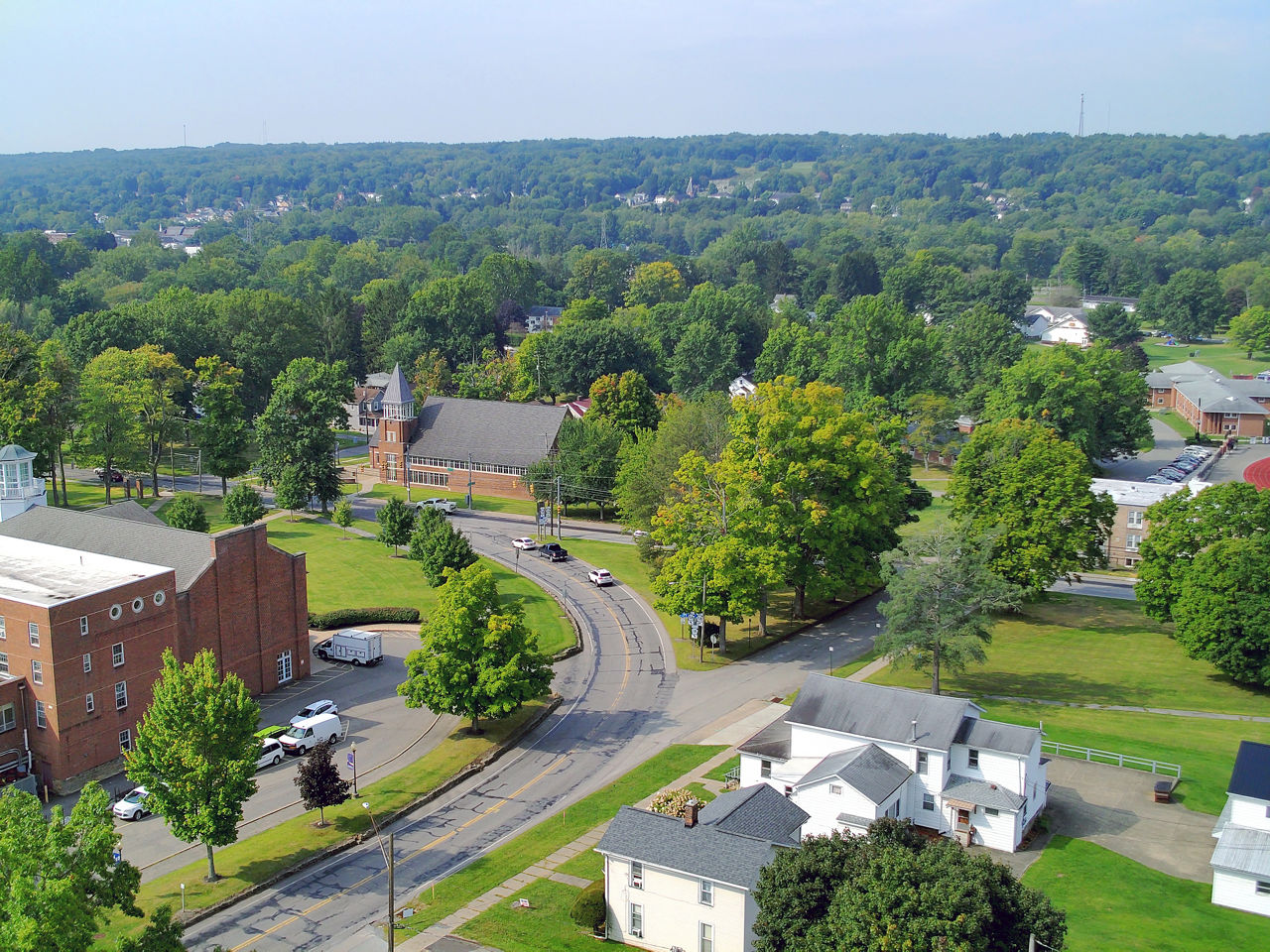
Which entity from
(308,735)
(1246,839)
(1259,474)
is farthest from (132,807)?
(1259,474)

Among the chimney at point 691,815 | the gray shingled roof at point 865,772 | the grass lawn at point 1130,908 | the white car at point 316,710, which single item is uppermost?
the chimney at point 691,815

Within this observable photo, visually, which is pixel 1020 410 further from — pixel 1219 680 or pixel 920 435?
pixel 1219 680

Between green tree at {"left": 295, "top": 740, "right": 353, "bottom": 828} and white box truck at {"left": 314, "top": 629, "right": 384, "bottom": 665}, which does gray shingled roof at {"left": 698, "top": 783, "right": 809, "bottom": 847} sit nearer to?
green tree at {"left": 295, "top": 740, "right": 353, "bottom": 828}

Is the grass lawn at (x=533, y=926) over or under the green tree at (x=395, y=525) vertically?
under

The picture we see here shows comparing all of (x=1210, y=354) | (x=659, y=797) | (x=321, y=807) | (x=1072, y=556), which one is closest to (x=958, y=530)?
(x=1072, y=556)

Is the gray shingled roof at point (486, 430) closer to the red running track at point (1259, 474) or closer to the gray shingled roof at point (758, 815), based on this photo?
the red running track at point (1259, 474)

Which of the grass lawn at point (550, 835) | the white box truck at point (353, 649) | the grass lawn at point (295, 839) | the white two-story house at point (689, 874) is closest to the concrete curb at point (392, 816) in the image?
the grass lawn at point (295, 839)

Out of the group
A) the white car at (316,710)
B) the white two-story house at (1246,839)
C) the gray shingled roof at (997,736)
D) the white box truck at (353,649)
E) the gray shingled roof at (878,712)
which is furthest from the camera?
the white box truck at (353,649)
